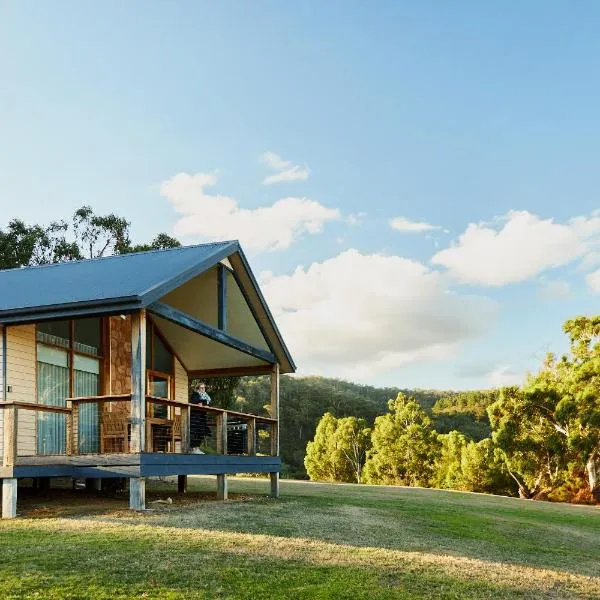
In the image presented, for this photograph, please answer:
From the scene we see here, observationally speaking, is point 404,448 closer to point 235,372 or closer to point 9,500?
point 235,372

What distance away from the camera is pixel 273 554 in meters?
9.80

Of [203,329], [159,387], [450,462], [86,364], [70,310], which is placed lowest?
[450,462]

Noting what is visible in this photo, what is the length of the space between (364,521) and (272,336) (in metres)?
6.11

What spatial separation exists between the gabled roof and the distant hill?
42908 mm

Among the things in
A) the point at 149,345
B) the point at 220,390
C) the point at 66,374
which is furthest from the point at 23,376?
the point at 220,390

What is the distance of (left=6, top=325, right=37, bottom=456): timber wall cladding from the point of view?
14.5m

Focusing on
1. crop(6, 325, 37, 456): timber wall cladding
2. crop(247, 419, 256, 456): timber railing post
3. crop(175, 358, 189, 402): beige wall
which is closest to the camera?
crop(6, 325, 37, 456): timber wall cladding

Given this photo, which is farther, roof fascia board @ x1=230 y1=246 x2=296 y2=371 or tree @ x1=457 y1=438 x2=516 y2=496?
tree @ x1=457 y1=438 x2=516 y2=496

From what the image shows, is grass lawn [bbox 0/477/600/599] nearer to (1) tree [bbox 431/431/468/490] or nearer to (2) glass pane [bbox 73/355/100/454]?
(2) glass pane [bbox 73/355/100/454]

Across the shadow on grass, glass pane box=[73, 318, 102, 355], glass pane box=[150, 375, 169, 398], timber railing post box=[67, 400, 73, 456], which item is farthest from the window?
the shadow on grass

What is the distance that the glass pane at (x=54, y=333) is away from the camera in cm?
1556

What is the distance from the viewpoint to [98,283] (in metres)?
14.2

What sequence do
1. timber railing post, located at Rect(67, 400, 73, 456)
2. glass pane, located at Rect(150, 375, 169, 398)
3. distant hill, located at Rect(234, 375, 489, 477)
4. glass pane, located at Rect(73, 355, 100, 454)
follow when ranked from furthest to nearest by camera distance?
distant hill, located at Rect(234, 375, 489, 477)
glass pane, located at Rect(150, 375, 169, 398)
glass pane, located at Rect(73, 355, 100, 454)
timber railing post, located at Rect(67, 400, 73, 456)

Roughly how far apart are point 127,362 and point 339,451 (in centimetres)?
3636
